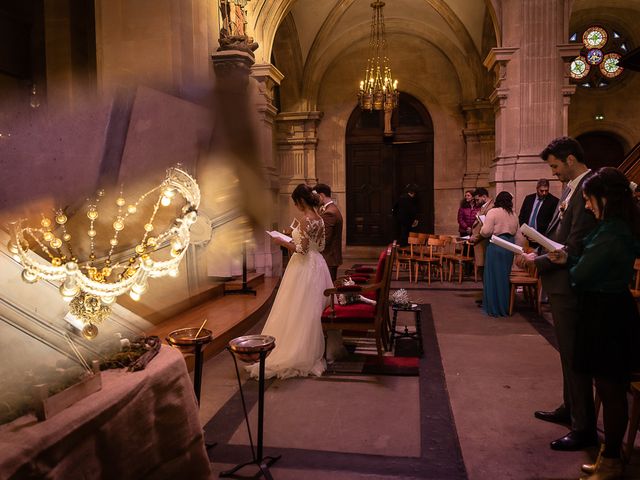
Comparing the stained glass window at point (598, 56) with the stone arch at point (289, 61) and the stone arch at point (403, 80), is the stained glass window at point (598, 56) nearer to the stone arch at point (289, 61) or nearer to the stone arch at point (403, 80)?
the stone arch at point (403, 80)

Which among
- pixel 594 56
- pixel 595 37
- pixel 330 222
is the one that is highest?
pixel 595 37

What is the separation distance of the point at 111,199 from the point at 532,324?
4.96 meters

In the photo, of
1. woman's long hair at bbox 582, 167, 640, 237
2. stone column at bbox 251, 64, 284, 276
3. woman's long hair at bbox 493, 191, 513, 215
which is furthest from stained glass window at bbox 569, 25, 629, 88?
woman's long hair at bbox 582, 167, 640, 237

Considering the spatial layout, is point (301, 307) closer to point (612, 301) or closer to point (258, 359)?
point (258, 359)

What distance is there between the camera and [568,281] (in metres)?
3.26

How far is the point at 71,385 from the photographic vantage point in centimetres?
202

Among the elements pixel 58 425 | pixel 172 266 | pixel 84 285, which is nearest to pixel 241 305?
pixel 172 266

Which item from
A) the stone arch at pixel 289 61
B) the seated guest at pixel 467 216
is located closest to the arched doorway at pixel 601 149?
the seated guest at pixel 467 216

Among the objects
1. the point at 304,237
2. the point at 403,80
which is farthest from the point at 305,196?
the point at 403,80

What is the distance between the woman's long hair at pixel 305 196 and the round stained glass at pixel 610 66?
507 inches

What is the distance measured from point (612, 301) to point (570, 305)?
0.43 metres

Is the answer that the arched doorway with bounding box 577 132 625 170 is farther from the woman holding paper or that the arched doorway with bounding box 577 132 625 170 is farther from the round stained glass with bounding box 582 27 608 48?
the woman holding paper

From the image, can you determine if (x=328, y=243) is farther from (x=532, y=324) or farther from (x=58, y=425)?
(x=58, y=425)

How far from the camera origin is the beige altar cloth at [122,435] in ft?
5.74
